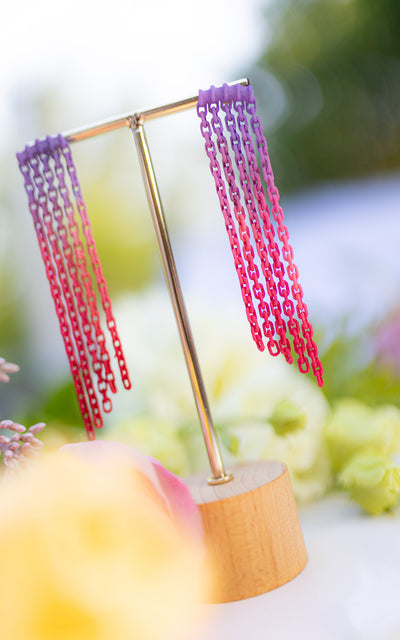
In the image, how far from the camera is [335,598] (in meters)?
0.93

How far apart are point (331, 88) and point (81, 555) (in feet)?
3.52

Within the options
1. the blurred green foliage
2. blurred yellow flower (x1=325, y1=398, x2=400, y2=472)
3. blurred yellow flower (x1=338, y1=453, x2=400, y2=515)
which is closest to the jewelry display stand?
blurred yellow flower (x1=338, y1=453, x2=400, y2=515)

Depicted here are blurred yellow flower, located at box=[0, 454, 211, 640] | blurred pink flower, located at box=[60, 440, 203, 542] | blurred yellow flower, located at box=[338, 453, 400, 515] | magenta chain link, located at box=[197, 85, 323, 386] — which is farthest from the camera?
blurred yellow flower, located at box=[338, 453, 400, 515]

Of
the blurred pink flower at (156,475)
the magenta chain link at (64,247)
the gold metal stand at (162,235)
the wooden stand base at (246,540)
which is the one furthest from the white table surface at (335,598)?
the magenta chain link at (64,247)

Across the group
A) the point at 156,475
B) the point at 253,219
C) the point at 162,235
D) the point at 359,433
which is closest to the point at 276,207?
the point at 253,219

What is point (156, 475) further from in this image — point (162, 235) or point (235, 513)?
point (162, 235)

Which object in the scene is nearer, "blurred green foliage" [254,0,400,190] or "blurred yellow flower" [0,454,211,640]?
"blurred yellow flower" [0,454,211,640]

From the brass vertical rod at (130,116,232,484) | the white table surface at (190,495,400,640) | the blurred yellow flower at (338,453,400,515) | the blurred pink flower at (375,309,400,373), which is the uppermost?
the brass vertical rod at (130,116,232,484)

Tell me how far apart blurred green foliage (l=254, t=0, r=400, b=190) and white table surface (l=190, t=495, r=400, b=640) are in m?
0.70

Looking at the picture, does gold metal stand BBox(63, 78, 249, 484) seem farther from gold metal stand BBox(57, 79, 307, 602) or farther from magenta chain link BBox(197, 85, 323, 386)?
magenta chain link BBox(197, 85, 323, 386)

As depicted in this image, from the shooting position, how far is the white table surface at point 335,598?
2.77 ft

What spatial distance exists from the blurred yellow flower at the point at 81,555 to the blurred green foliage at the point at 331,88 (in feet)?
2.75

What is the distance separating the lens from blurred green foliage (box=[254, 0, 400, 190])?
1.35m

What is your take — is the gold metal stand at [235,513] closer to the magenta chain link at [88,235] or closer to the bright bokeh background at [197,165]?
the magenta chain link at [88,235]
